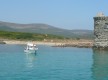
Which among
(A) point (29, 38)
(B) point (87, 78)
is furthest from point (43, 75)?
(A) point (29, 38)

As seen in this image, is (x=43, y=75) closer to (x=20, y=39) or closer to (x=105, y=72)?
(x=105, y=72)

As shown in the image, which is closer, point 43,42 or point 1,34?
point 43,42

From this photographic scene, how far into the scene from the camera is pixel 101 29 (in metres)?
85.6

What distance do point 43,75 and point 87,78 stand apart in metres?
4.49

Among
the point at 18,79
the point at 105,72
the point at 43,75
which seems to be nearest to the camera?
the point at 18,79

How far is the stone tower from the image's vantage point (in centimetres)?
8525

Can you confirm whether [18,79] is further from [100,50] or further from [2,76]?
[100,50]

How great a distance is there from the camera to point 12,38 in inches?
5807

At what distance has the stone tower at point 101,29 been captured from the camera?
3356 inches

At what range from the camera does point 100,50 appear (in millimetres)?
85625

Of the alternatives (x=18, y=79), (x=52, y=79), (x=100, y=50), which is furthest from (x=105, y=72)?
(x=100, y=50)

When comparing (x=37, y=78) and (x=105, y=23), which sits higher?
(x=105, y=23)

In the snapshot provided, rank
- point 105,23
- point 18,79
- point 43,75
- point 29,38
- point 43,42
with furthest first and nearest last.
Result: point 29,38 < point 43,42 < point 105,23 < point 43,75 < point 18,79

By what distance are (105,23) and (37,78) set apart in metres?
52.4
